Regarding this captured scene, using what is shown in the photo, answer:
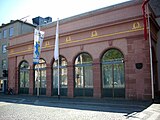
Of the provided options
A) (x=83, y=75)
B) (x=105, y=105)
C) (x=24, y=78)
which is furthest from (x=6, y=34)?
(x=105, y=105)

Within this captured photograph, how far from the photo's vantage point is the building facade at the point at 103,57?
16047 mm

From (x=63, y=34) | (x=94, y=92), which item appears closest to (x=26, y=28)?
(x=63, y=34)

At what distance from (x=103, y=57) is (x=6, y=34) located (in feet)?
82.6

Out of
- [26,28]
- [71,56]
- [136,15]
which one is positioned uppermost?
[26,28]

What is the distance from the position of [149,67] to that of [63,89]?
9.19 metres

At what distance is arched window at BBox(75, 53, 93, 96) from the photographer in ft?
61.6

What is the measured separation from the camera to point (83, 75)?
19359 millimetres

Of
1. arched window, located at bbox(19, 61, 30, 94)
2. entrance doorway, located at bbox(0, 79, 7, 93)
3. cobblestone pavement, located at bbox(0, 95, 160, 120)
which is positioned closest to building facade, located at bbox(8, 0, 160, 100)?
arched window, located at bbox(19, 61, 30, 94)

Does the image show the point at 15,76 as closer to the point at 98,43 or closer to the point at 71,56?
the point at 71,56

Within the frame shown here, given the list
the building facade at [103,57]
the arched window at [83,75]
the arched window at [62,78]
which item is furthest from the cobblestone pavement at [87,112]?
the arched window at [62,78]

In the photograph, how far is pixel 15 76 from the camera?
86.1 feet

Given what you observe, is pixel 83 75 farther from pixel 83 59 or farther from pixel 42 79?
pixel 42 79

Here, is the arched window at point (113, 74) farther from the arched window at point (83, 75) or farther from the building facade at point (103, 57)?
the arched window at point (83, 75)

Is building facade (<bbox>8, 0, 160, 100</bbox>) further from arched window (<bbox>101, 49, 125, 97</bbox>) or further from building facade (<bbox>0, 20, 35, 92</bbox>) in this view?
building facade (<bbox>0, 20, 35, 92</bbox>)
